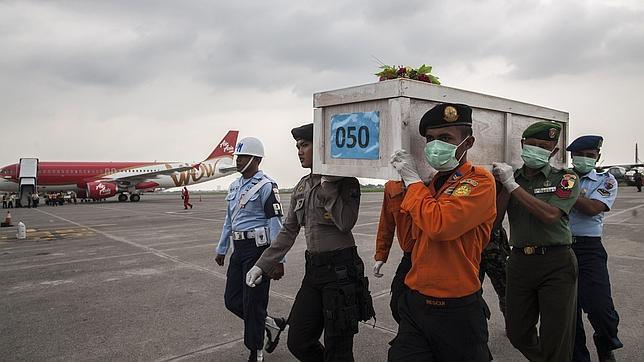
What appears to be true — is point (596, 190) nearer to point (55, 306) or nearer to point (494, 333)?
point (494, 333)

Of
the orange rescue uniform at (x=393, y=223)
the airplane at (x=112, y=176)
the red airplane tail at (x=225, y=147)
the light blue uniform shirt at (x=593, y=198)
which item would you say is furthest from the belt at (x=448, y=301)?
the red airplane tail at (x=225, y=147)

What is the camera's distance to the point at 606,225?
1254 centimetres

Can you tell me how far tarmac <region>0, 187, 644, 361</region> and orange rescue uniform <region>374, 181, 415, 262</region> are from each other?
1090 mm

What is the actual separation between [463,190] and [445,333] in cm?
72

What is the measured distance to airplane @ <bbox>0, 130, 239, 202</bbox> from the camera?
103 ft

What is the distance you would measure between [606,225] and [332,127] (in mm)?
12674

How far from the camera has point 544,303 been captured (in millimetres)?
2963

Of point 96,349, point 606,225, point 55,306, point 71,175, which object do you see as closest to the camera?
point 96,349

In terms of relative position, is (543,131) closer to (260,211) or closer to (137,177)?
(260,211)

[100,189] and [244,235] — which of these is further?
[100,189]

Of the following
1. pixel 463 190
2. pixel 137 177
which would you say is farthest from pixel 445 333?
pixel 137 177

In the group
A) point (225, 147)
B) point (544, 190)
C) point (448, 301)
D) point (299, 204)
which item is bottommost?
point (448, 301)

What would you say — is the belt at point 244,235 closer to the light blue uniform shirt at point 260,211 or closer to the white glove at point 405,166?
the light blue uniform shirt at point 260,211

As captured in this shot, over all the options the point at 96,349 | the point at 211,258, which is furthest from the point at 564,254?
the point at 211,258
